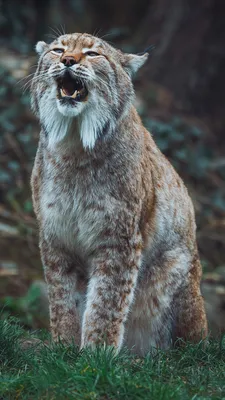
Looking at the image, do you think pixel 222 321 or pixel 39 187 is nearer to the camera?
pixel 39 187

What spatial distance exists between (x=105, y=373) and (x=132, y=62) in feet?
8.19

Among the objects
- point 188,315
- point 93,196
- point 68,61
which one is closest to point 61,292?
point 93,196

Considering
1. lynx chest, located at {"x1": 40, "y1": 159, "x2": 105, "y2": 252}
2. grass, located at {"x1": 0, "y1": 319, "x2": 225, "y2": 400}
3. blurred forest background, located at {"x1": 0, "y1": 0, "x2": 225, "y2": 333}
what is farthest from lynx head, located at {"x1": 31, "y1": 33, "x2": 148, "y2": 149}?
blurred forest background, located at {"x1": 0, "y1": 0, "x2": 225, "y2": 333}

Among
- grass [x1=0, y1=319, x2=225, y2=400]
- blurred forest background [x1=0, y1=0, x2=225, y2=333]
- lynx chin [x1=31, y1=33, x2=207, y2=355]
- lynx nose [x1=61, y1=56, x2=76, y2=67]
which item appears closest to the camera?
grass [x1=0, y1=319, x2=225, y2=400]

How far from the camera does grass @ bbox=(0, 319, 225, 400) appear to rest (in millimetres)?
4621

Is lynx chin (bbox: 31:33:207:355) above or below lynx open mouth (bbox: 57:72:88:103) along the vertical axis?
below

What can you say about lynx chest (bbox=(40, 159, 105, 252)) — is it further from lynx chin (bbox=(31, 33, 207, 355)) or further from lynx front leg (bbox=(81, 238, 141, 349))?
lynx front leg (bbox=(81, 238, 141, 349))

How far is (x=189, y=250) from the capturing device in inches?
262

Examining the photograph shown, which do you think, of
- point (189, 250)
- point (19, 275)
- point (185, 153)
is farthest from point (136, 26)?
point (189, 250)

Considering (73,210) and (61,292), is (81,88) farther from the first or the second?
(61,292)

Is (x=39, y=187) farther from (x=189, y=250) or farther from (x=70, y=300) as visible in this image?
(x=189, y=250)

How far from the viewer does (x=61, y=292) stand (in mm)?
6105

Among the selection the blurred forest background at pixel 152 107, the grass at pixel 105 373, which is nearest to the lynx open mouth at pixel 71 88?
the grass at pixel 105 373

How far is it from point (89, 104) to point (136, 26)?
31.0 feet
